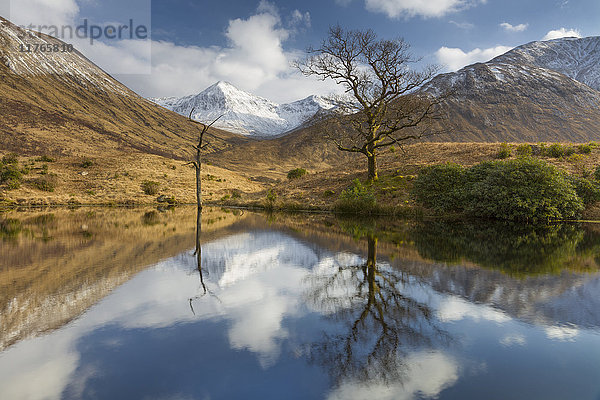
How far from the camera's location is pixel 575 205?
18.1 metres

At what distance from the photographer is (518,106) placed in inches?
6344

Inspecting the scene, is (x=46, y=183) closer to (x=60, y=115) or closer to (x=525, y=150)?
(x=525, y=150)

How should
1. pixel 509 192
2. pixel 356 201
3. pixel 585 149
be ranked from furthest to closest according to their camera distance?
pixel 585 149, pixel 356 201, pixel 509 192

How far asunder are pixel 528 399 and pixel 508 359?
710mm

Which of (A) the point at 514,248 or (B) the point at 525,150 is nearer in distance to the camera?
(A) the point at 514,248

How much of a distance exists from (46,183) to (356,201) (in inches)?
1280

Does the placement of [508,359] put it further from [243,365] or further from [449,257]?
[449,257]

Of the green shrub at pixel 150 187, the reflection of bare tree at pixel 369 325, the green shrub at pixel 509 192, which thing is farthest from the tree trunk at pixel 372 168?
the green shrub at pixel 150 187

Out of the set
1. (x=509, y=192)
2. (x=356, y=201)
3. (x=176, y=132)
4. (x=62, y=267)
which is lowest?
(x=62, y=267)

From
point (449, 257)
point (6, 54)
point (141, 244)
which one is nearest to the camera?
point (449, 257)

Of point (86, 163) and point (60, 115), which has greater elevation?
point (60, 115)

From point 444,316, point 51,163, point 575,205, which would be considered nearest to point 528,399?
point 444,316

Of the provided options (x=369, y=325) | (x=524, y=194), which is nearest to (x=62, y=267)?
(x=369, y=325)

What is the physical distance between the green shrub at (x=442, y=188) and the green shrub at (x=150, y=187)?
91.3 feet
